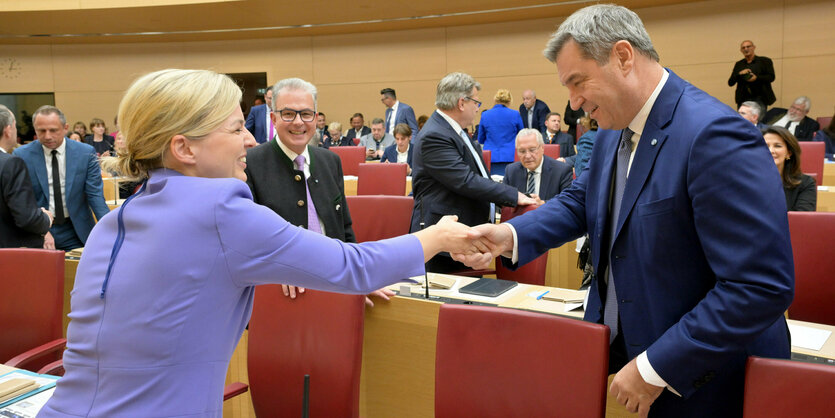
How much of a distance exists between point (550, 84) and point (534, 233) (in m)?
10.0

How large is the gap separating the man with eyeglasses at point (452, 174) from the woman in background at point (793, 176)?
1.73m

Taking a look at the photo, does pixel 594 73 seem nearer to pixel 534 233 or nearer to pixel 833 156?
pixel 534 233

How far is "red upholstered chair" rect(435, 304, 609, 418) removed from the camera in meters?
1.52

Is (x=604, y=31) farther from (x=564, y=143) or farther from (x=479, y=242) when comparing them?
(x=564, y=143)

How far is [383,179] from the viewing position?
557 cm

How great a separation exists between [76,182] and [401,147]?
13.7 ft

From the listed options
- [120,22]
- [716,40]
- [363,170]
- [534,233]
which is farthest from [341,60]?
[534,233]

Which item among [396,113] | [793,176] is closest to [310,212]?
[793,176]

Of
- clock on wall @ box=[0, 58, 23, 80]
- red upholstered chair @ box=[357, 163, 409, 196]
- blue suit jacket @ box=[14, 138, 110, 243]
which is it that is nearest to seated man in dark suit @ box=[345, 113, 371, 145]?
red upholstered chair @ box=[357, 163, 409, 196]

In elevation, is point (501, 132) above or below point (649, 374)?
above

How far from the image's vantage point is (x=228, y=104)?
1350 mm

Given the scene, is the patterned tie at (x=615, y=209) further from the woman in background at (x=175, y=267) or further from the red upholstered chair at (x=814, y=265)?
the red upholstered chair at (x=814, y=265)

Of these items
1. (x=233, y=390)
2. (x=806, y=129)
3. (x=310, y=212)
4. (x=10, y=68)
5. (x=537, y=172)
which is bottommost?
(x=233, y=390)

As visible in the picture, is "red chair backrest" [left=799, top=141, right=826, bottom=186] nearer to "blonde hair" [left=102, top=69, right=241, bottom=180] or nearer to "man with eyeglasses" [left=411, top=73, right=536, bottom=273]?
"man with eyeglasses" [left=411, top=73, right=536, bottom=273]
